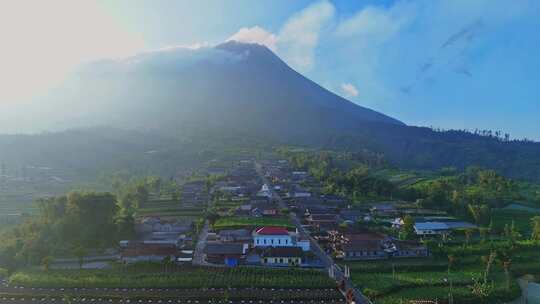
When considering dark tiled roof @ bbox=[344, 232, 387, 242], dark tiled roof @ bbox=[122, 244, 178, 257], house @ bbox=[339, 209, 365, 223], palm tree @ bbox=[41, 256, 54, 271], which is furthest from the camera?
house @ bbox=[339, 209, 365, 223]

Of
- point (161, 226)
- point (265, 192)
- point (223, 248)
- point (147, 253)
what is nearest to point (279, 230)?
point (223, 248)

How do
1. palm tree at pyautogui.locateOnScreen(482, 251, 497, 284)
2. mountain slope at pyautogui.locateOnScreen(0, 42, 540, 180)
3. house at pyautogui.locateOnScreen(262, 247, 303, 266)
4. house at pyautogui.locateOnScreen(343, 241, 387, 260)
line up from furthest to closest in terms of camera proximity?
mountain slope at pyautogui.locateOnScreen(0, 42, 540, 180) → house at pyautogui.locateOnScreen(343, 241, 387, 260) → house at pyautogui.locateOnScreen(262, 247, 303, 266) → palm tree at pyautogui.locateOnScreen(482, 251, 497, 284)

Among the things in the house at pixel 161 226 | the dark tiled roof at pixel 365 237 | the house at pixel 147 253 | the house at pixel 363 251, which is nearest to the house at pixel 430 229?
the dark tiled roof at pixel 365 237

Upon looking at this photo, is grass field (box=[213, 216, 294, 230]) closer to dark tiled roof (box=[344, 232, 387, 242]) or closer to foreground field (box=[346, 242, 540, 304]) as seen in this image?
dark tiled roof (box=[344, 232, 387, 242])

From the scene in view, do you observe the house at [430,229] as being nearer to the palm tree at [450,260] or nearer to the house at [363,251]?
the palm tree at [450,260]

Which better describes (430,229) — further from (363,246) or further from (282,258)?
(282,258)

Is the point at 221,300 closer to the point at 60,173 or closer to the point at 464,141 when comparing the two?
the point at 60,173

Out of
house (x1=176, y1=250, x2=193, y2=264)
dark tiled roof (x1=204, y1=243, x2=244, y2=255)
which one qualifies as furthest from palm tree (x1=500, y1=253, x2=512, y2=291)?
house (x1=176, y1=250, x2=193, y2=264)
